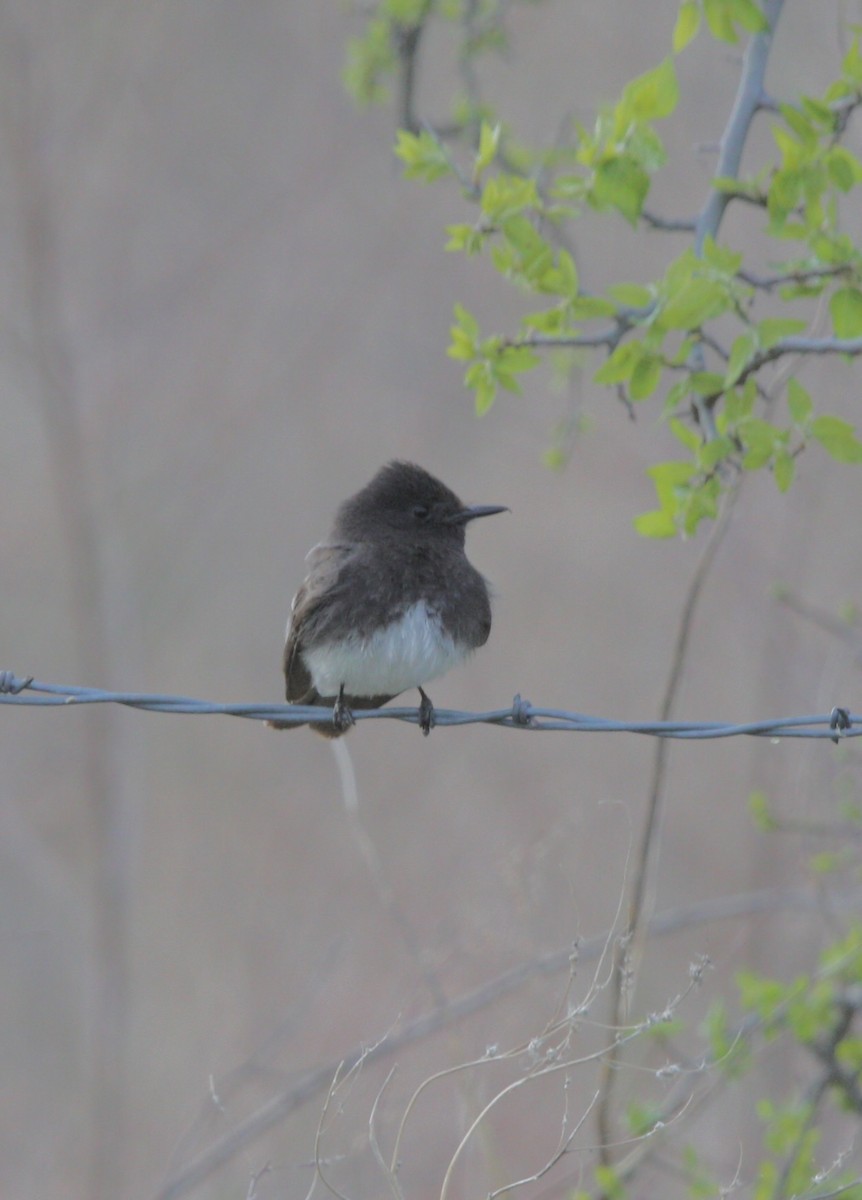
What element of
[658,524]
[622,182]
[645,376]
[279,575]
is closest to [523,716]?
[658,524]

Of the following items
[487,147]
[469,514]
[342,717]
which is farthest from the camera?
[469,514]

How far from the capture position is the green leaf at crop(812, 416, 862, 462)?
10.1ft

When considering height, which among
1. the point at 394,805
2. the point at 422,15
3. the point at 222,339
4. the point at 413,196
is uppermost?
the point at 413,196

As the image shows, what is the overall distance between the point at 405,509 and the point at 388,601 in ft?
1.45

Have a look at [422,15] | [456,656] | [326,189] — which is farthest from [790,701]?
[326,189]

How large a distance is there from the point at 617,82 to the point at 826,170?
21.6 ft

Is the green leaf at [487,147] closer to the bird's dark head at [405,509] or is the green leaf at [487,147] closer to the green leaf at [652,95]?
the green leaf at [652,95]

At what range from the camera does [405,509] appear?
14.1ft

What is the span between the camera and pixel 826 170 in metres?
3.03

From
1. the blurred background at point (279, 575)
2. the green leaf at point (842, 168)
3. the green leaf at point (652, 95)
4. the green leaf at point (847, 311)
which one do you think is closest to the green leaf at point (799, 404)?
the green leaf at point (847, 311)

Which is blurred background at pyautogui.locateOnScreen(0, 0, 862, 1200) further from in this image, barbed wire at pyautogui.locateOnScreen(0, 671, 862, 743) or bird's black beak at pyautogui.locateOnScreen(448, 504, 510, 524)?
barbed wire at pyautogui.locateOnScreen(0, 671, 862, 743)

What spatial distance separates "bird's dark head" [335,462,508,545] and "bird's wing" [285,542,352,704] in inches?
4.4

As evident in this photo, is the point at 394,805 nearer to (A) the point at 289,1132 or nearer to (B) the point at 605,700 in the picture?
(B) the point at 605,700

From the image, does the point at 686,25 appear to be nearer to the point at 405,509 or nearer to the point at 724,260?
the point at 724,260
